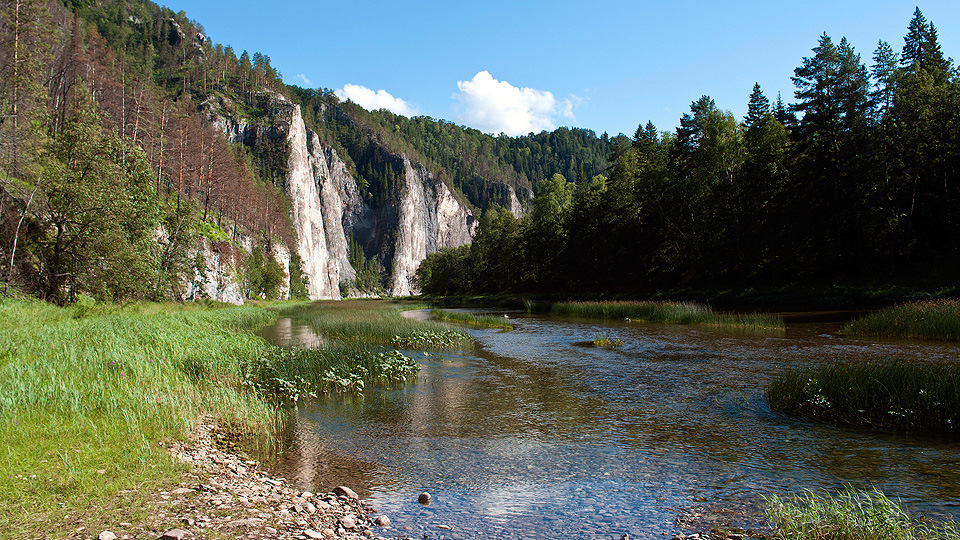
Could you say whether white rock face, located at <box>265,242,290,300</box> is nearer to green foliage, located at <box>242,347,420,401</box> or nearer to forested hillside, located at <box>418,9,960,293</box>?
forested hillside, located at <box>418,9,960,293</box>

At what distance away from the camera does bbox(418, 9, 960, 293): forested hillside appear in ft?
115

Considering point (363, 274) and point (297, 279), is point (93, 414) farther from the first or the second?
point (363, 274)

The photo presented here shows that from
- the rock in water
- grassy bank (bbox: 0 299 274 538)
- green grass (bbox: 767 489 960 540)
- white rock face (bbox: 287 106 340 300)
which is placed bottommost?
the rock in water

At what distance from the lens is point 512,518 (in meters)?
5.81

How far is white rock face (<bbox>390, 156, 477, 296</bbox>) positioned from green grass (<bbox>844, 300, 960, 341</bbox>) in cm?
16141

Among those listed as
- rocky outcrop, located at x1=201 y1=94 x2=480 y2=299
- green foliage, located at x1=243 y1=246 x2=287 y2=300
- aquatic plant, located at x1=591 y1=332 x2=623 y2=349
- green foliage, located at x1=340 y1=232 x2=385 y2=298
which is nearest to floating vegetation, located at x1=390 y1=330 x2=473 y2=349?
aquatic plant, located at x1=591 y1=332 x2=623 y2=349

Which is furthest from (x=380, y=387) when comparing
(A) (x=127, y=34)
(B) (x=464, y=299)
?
(A) (x=127, y=34)

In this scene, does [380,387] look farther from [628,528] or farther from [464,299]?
[464,299]

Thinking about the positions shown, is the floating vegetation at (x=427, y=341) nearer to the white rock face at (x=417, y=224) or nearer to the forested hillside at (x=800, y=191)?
the forested hillside at (x=800, y=191)

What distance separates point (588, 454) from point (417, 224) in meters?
181

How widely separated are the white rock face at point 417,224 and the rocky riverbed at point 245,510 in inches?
6743

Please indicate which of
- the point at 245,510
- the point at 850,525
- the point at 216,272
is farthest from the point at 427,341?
the point at 216,272

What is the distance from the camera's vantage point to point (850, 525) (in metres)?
4.74

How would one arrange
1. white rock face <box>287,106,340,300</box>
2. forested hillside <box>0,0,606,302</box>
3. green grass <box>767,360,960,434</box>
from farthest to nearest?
1. white rock face <box>287,106,340,300</box>
2. forested hillside <box>0,0,606,302</box>
3. green grass <box>767,360,960,434</box>
